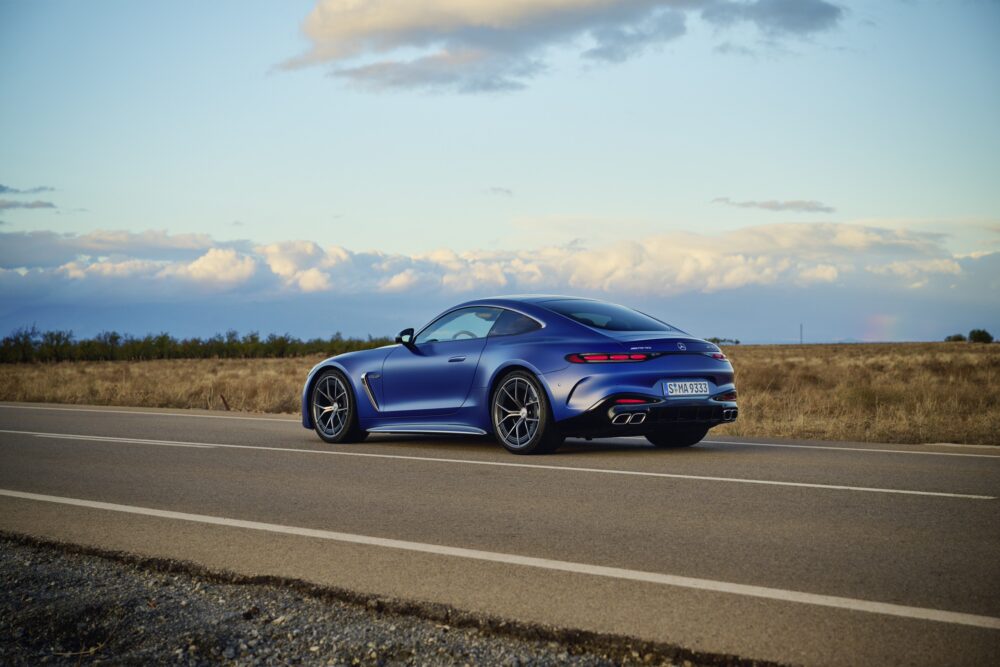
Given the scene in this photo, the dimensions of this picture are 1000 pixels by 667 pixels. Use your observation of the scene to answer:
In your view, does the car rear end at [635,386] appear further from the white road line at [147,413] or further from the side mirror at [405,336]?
the white road line at [147,413]

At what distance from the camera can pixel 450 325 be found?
38.0 ft

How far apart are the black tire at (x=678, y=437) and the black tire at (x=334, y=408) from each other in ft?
11.0

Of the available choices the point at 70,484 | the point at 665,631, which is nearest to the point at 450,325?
the point at 70,484

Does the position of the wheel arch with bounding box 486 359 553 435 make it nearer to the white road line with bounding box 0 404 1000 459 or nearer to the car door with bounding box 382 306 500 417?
the car door with bounding box 382 306 500 417

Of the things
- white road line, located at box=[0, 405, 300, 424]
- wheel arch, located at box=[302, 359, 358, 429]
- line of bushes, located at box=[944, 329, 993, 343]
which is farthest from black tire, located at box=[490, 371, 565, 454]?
line of bushes, located at box=[944, 329, 993, 343]

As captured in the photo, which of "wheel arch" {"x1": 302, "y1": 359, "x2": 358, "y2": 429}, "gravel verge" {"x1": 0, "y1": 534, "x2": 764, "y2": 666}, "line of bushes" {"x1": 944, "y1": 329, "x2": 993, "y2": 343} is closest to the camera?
"gravel verge" {"x1": 0, "y1": 534, "x2": 764, "y2": 666}

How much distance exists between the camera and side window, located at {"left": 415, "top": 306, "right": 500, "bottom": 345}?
11.2m

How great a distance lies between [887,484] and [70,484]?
681 cm

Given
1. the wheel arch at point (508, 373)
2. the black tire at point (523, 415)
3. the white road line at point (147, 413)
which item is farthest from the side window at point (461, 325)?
the white road line at point (147, 413)

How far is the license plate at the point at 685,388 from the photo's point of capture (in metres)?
10.1

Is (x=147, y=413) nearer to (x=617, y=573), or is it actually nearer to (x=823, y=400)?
(x=823, y=400)

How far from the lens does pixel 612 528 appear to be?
21.8 feet

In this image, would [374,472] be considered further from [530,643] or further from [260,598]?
[530,643]

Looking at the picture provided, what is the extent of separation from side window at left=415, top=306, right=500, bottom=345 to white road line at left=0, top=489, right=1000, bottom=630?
438cm
